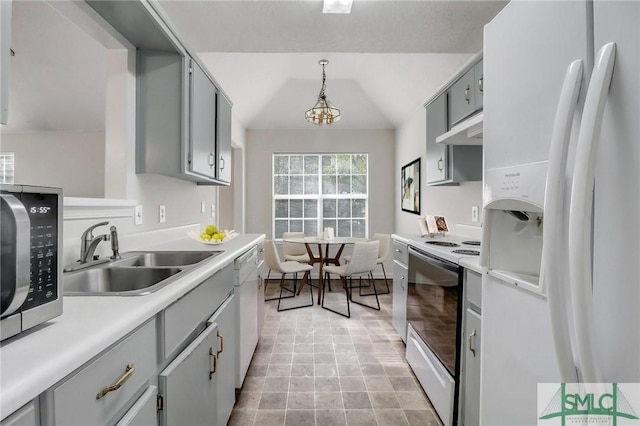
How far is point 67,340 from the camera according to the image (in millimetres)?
587

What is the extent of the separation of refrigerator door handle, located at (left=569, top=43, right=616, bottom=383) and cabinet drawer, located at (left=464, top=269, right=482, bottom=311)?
0.72m

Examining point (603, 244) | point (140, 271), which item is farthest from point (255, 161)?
point (603, 244)

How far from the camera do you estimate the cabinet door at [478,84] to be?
73.0 inches

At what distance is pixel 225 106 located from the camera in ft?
8.64

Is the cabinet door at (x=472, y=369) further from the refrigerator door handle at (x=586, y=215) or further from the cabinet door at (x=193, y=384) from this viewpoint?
the cabinet door at (x=193, y=384)

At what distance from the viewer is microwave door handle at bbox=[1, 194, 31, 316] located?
0.53 m

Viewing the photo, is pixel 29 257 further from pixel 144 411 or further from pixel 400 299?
pixel 400 299

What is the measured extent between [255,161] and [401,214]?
8.19ft

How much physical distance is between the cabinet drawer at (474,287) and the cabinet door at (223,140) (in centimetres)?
190

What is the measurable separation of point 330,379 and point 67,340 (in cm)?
191

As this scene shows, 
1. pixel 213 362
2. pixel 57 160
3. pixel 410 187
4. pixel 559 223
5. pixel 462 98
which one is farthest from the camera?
pixel 410 187

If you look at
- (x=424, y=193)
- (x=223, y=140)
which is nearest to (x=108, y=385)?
(x=223, y=140)

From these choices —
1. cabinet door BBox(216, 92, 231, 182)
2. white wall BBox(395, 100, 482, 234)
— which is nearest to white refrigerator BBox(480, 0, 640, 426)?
white wall BBox(395, 100, 482, 234)

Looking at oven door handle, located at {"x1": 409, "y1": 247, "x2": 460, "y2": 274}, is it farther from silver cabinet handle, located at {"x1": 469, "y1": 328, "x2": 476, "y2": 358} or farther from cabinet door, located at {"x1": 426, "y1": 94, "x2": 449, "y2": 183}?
cabinet door, located at {"x1": 426, "y1": 94, "x2": 449, "y2": 183}
